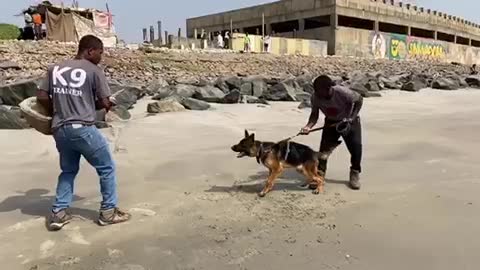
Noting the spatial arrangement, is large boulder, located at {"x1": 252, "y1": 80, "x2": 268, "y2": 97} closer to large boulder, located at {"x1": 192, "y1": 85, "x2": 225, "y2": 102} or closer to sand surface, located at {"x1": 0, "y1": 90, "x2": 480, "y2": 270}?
large boulder, located at {"x1": 192, "y1": 85, "x2": 225, "y2": 102}

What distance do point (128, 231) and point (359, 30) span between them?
45928 mm

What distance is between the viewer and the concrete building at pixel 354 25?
153 ft

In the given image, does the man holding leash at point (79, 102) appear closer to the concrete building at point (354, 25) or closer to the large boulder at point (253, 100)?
the large boulder at point (253, 100)

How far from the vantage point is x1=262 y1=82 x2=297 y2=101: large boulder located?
15289 mm

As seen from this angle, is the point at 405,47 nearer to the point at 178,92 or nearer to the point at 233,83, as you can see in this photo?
the point at 233,83

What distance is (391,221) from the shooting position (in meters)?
4.68

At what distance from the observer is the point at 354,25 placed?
168ft

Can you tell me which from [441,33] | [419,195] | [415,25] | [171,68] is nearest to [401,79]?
[171,68]

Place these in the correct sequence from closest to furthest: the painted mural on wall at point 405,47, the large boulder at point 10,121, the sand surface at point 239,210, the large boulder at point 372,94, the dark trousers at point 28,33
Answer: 1. the sand surface at point 239,210
2. the large boulder at point 10,121
3. the large boulder at point 372,94
4. the dark trousers at point 28,33
5. the painted mural on wall at point 405,47

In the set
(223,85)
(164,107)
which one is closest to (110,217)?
(164,107)

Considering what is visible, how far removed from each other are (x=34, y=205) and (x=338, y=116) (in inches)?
137

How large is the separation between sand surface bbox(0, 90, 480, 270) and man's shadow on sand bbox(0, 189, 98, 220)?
0.8 inches

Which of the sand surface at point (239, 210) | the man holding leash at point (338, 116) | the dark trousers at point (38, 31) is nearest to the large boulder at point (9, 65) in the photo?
the dark trousers at point (38, 31)

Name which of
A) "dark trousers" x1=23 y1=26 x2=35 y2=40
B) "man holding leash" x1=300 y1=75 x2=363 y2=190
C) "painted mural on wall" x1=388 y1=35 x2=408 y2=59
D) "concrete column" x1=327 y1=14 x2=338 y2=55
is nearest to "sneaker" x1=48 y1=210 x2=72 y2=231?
"man holding leash" x1=300 y1=75 x2=363 y2=190
